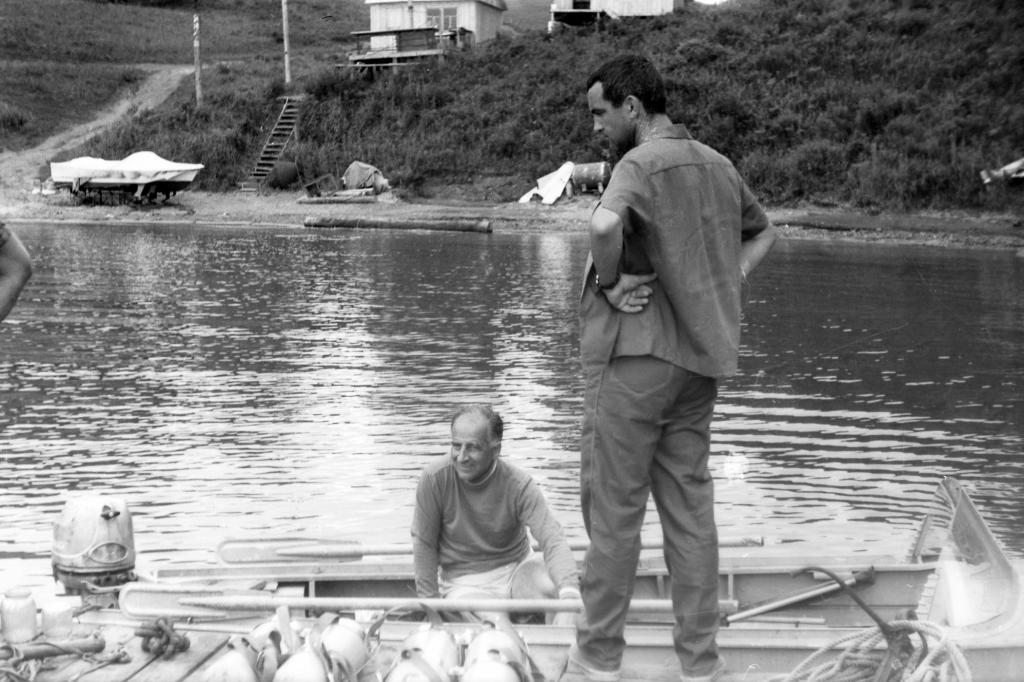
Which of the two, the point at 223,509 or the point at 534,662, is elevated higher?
the point at 534,662

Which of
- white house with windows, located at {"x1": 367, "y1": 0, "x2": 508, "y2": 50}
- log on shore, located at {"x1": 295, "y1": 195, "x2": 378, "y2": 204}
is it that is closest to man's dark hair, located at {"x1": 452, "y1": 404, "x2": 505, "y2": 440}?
log on shore, located at {"x1": 295, "y1": 195, "x2": 378, "y2": 204}

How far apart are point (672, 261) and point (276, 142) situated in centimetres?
4510

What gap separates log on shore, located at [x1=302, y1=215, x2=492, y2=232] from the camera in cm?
3741

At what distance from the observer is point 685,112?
141 feet

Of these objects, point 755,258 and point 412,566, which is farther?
point 412,566

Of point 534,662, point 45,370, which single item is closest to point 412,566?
point 534,662

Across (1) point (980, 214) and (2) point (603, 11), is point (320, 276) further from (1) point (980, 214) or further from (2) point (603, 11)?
(2) point (603, 11)

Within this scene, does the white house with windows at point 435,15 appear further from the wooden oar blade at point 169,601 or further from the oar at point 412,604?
the oar at point 412,604

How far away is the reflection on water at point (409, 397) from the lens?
10242mm

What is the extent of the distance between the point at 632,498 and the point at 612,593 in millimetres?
360

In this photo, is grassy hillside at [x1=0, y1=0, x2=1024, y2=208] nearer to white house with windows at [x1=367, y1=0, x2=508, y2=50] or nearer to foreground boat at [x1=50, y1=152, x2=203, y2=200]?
foreground boat at [x1=50, y1=152, x2=203, y2=200]

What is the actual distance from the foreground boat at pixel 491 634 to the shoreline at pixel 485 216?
85.5 feet

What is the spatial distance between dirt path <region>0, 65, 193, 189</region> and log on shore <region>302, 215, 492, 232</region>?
12.8 meters

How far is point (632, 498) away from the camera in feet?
15.4
